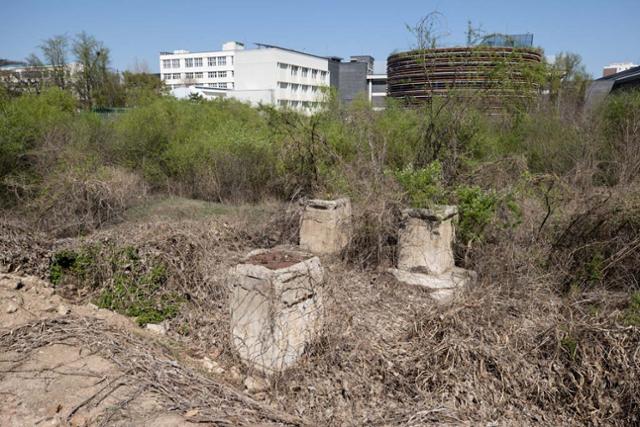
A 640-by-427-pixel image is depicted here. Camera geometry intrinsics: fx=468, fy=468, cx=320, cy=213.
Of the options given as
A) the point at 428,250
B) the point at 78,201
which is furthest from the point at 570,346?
the point at 78,201

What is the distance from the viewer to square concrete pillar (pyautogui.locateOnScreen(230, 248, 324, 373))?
12.4 feet

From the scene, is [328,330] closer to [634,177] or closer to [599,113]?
[634,177]

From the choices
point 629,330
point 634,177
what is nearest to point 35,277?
point 629,330

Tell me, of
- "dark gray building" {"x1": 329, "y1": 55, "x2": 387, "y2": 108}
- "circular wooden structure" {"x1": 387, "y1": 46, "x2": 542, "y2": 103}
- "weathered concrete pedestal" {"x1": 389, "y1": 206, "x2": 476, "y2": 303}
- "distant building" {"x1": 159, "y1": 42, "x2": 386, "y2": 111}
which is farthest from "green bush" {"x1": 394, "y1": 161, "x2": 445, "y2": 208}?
"dark gray building" {"x1": 329, "y1": 55, "x2": 387, "y2": 108}

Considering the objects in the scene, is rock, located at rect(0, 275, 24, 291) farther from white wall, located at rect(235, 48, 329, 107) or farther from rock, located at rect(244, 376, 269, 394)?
white wall, located at rect(235, 48, 329, 107)

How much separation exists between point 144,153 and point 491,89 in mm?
7946

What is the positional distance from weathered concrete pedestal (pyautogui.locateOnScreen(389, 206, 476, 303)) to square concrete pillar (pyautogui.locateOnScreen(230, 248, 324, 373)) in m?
2.14

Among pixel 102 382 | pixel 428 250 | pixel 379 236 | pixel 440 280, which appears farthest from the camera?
pixel 379 236

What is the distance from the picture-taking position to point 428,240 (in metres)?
5.87

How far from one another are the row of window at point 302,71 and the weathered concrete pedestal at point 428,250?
150 feet

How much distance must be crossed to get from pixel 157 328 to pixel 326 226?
9.09ft

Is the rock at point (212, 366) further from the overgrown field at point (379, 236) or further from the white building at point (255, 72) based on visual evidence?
the white building at point (255, 72)

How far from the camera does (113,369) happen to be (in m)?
3.61

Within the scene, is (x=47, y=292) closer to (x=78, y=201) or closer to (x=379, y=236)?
(x=78, y=201)
